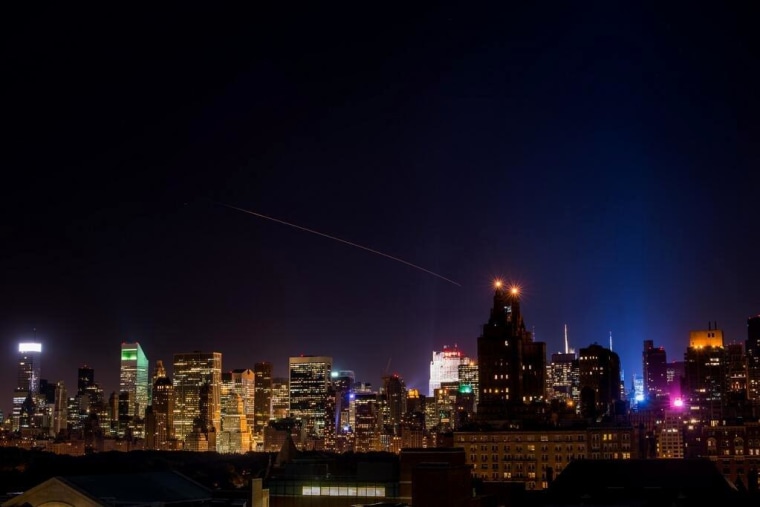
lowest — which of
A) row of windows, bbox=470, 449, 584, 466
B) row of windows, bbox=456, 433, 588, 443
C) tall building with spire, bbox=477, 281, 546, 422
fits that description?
row of windows, bbox=470, 449, 584, 466

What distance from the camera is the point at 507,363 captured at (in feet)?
573

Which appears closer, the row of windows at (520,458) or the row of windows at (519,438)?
the row of windows at (520,458)

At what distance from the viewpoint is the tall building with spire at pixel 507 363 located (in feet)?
560

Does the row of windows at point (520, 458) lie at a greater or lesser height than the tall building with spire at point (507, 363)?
lesser

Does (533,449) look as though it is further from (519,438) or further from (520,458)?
(519,438)

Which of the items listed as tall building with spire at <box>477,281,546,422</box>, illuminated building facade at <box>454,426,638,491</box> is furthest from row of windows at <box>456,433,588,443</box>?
tall building with spire at <box>477,281,546,422</box>

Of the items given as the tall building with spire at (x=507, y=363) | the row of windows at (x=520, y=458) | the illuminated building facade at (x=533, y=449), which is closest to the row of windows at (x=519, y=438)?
the illuminated building facade at (x=533, y=449)

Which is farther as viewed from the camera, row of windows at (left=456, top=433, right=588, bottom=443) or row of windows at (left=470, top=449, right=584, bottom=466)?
row of windows at (left=456, top=433, right=588, bottom=443)

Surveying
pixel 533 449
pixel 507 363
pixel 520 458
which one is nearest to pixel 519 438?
pixel 533 449

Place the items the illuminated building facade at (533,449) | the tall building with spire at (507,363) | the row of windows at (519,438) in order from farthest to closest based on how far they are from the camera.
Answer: the tall building with spire at (507,363) < the row of windows at (519,438) < the illuminated building facade at (533,449)

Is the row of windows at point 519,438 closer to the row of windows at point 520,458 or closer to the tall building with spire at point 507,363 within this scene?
the row of windows at point 520,458

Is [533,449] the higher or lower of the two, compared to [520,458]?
higher

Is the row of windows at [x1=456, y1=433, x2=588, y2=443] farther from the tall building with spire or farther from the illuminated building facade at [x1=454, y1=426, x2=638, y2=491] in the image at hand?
the tall building with spire

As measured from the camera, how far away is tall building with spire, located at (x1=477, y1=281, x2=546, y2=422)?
171 m
